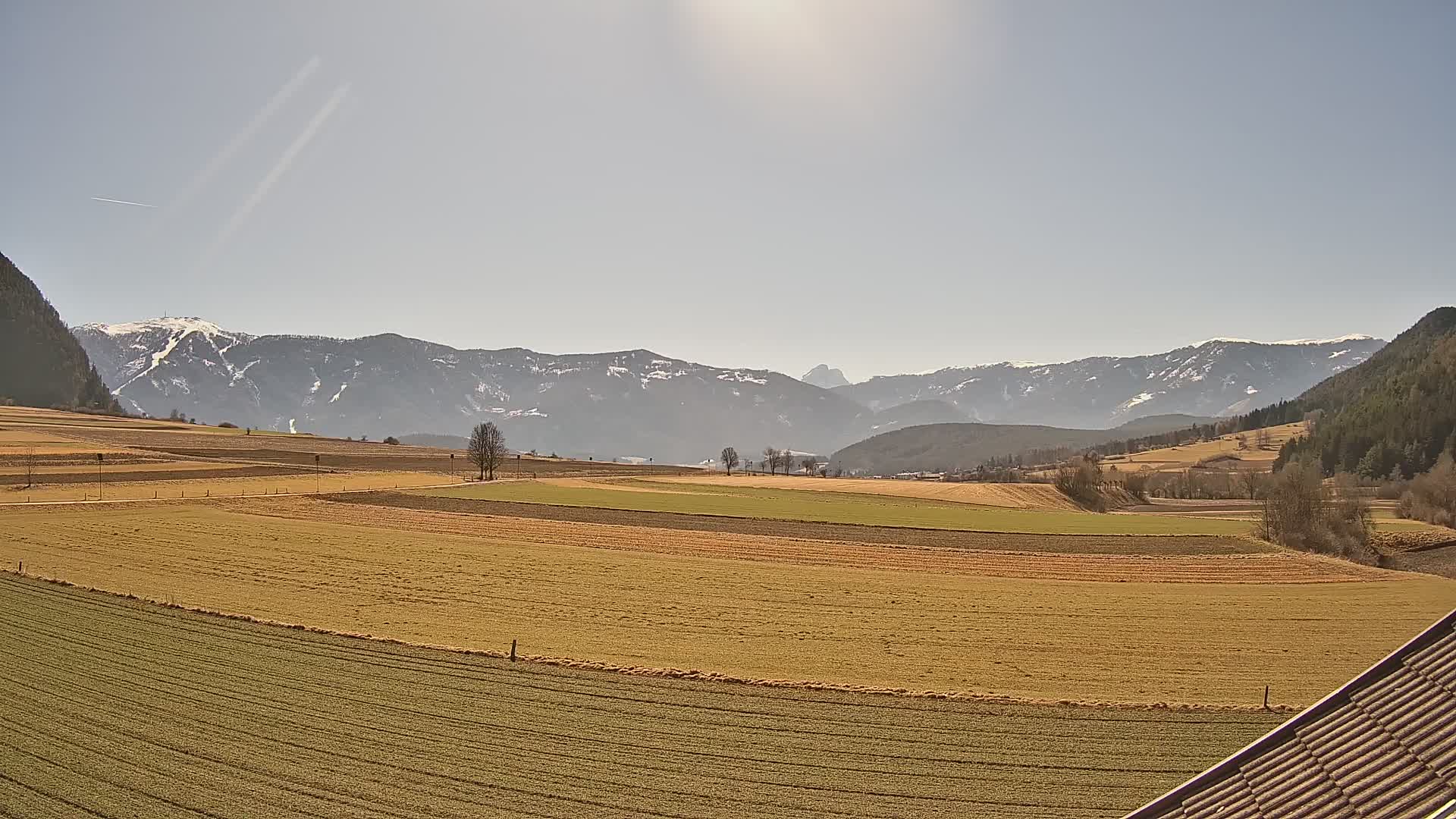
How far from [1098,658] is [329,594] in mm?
31923

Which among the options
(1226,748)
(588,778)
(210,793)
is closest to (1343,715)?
(1226,748)

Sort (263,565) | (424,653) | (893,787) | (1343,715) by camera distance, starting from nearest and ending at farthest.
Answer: (1343,715) → (893,787) → (424,653) → (263,565)

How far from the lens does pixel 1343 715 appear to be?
9164 mm

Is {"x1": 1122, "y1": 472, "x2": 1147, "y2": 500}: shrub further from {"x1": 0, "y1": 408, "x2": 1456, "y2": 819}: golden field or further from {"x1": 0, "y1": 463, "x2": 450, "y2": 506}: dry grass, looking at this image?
{"x1": 0, "y1": 463, "x2": 450, "y2": 506}: dry grass

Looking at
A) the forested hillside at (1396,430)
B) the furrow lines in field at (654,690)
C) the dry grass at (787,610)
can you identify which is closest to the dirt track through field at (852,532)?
the dry grass at (787,610)

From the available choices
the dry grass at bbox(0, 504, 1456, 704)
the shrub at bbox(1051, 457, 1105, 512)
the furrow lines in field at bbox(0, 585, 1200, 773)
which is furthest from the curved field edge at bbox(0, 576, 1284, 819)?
the shrub at bbox(1051, 457, 1105, 512)

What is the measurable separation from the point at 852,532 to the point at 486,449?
78490 mm

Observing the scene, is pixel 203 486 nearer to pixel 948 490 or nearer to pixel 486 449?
pixel 486 449

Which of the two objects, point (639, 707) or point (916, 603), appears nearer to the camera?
point (639, 707)

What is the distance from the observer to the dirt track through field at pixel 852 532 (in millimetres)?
61656

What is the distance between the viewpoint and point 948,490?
123 meters

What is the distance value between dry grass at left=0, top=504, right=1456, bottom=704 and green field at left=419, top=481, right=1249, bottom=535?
967 inches

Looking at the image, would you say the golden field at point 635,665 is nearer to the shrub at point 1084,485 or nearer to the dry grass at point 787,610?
the dry grass at point 787,610

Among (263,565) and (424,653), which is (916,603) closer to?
(424,653)
